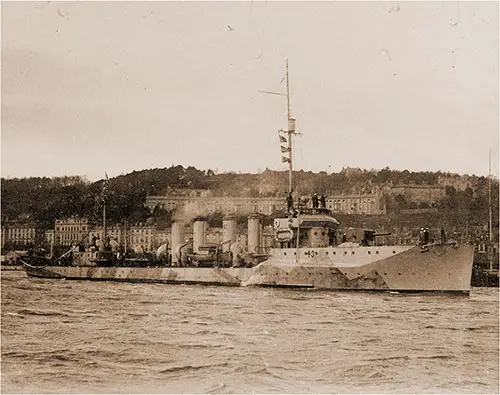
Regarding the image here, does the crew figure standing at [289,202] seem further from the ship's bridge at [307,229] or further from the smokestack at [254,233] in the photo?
the smokestack at [254,233]

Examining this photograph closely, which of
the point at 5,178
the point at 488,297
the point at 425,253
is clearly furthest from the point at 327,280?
the point at 5,178

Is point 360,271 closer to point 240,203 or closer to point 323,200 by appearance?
point 323,200

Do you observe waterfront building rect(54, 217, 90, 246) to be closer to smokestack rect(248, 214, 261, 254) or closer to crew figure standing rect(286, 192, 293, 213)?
smokestack rect(248, 214, 261, 254)

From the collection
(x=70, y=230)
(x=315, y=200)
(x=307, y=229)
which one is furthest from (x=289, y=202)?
(x=70, y=230)

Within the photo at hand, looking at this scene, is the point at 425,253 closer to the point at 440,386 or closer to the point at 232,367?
the point at 440,386

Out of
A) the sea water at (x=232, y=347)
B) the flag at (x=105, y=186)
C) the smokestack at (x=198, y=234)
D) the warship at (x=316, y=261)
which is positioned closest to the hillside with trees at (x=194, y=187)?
the flag at (x=105, y=186)

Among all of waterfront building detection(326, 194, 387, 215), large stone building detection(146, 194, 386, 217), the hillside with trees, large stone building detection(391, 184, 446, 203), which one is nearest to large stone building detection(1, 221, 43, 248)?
the hillside with trees
